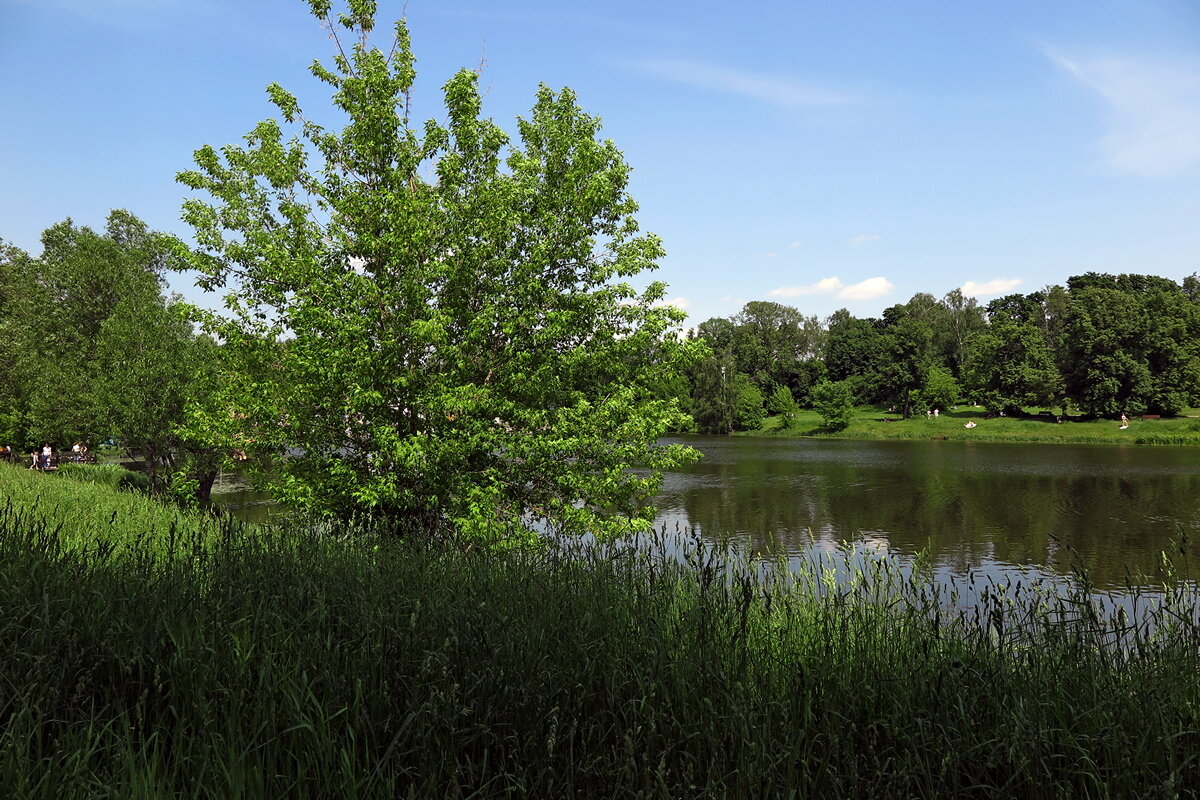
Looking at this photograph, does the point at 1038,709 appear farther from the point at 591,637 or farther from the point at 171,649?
the point at 171,649

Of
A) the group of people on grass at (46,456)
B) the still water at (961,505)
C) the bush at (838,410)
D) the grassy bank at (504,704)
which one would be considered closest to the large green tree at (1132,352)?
the still water at (961,505)

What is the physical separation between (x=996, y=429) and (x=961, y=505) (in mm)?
54482

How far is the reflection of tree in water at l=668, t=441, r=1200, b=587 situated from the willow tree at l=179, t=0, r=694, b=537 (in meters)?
5.25

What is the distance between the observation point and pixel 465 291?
1549 centimetres

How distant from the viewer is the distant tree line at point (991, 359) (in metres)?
81.1

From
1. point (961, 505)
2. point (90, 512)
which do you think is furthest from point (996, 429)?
point (90, 512)

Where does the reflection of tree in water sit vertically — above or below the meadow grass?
below

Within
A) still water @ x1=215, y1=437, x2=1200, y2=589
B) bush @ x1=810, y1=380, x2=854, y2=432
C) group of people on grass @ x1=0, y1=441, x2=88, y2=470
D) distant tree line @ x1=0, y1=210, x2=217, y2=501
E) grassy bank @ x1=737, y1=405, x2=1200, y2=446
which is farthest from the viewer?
bush @ x1=810, y1=380, x2=854, y2=432

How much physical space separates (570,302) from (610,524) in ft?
16.6

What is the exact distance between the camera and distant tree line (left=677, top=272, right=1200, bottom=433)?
81062 mm

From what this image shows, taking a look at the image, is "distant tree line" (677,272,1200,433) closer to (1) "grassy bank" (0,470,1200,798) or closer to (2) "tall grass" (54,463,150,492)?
(2) "tall grass" (54,463,150,492)

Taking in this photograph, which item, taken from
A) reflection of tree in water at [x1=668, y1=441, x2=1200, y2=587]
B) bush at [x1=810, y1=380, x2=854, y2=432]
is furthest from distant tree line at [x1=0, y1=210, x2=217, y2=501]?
bush at [x1=810, y1=380, x2=854, y2=432]

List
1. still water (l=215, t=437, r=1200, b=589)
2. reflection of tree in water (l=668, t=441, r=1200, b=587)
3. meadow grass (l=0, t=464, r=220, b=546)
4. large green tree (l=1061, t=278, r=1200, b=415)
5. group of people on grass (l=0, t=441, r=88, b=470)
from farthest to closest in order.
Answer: large green tree (l=1061, t=278, r=1200, b=415) → group of people on grass (l=0, t=441, r=88, b=470) → reflection of tree in water (l=668, t=441, r=1200, b=587) → still water (l=215, t=437, r=1200, b=589) → meadow grass (l=0, t=464, r=220, b=546)

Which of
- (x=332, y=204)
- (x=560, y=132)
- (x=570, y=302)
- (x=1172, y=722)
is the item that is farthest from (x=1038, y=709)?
(x=332, y=204)
